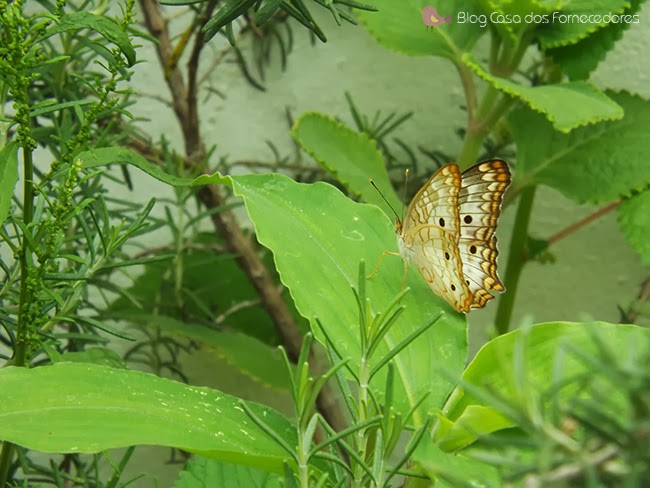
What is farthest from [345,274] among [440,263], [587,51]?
[587,51]

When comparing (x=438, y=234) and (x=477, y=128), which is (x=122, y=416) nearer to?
(x=438, y=234)

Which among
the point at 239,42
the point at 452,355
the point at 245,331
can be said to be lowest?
the point at 245,331

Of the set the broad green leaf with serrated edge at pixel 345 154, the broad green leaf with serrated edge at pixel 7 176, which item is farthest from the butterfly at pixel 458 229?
the broad green leaf with serrated edge at pixel 7 176

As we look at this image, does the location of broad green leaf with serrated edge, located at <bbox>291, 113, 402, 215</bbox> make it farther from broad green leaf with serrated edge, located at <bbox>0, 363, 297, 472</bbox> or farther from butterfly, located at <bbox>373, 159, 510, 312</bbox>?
broad green leaf with serrated edge, located at <bbox>0, 363, 297, 472</bbox>

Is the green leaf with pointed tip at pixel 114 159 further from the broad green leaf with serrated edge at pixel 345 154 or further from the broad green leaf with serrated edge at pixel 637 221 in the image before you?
the broad green leaf with serrated edge at pixel 637 221

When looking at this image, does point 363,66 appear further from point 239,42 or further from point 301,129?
point 301,129

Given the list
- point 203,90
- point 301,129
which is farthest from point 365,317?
point 203,90
